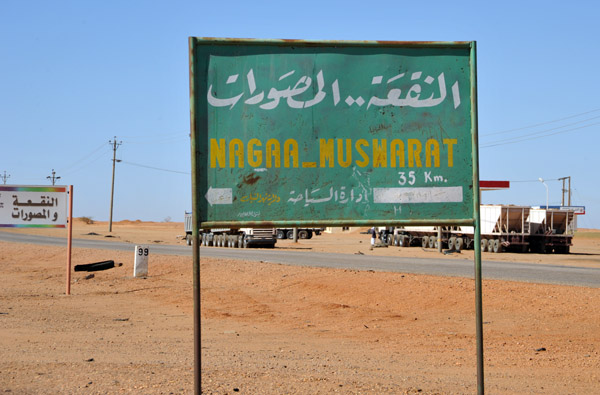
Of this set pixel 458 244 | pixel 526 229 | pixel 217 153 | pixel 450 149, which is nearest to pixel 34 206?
pixel 217 153

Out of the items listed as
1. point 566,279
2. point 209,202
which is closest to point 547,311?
point 566,279

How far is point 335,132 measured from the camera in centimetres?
523

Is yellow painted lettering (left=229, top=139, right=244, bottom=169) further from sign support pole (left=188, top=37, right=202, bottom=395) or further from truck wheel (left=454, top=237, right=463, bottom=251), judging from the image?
truck wheel (left=454, top=237, right=463, bottom=251)

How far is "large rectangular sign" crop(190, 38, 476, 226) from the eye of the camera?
509 centimetres

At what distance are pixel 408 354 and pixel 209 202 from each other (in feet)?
18.3

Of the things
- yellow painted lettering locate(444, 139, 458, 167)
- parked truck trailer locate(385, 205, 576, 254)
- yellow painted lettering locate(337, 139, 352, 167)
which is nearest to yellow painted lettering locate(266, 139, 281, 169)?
yellow painted lettering locate(337, 139, 352, 167)

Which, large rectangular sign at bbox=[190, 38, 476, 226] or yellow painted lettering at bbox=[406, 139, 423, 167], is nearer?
large rectangular sign at bbox=[190, 38, 476, 226]

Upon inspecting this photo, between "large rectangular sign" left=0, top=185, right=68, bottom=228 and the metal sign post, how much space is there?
45.4 feet

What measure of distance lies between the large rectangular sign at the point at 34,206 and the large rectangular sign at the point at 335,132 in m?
13.8

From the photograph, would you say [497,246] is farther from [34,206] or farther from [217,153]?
[217,153]

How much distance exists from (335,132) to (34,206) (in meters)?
14.7

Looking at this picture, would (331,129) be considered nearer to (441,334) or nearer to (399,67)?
(399,67)

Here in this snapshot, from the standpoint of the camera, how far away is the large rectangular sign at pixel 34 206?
706 inches

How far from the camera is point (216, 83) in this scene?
16.6 feet
